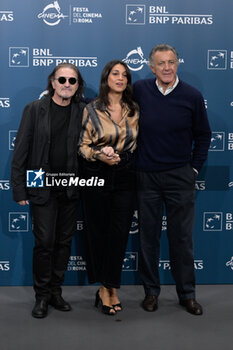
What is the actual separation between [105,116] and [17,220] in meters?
1.22

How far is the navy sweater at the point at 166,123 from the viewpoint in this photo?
3344 mm

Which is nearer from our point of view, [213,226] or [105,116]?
[105,116]

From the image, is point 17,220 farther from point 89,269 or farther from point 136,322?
point 136,322

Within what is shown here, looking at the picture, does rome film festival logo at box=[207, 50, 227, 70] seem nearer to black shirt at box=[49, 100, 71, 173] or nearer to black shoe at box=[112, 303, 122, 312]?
black shirt at box=[49, 100, 71, 173]

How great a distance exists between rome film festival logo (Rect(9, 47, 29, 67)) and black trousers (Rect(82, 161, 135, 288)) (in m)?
0.99

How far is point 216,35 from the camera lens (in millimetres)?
3848

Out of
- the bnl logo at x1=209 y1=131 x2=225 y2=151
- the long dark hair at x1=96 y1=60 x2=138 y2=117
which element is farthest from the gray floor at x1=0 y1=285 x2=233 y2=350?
the long dark hair at x1=96 y1=60 x2=138 y2=117

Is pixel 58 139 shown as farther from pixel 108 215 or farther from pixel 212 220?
pixel 212 220

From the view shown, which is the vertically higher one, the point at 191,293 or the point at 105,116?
the point at 105,116

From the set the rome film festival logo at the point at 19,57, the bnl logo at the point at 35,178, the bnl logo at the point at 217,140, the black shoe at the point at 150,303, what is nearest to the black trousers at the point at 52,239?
the bnl logo at the point at 35,178

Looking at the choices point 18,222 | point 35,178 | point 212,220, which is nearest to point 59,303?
point 18,222

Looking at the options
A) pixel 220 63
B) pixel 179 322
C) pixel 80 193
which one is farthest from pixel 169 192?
pixel 220 63

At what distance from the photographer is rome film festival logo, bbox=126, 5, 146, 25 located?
3785mm

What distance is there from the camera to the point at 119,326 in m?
3.25
